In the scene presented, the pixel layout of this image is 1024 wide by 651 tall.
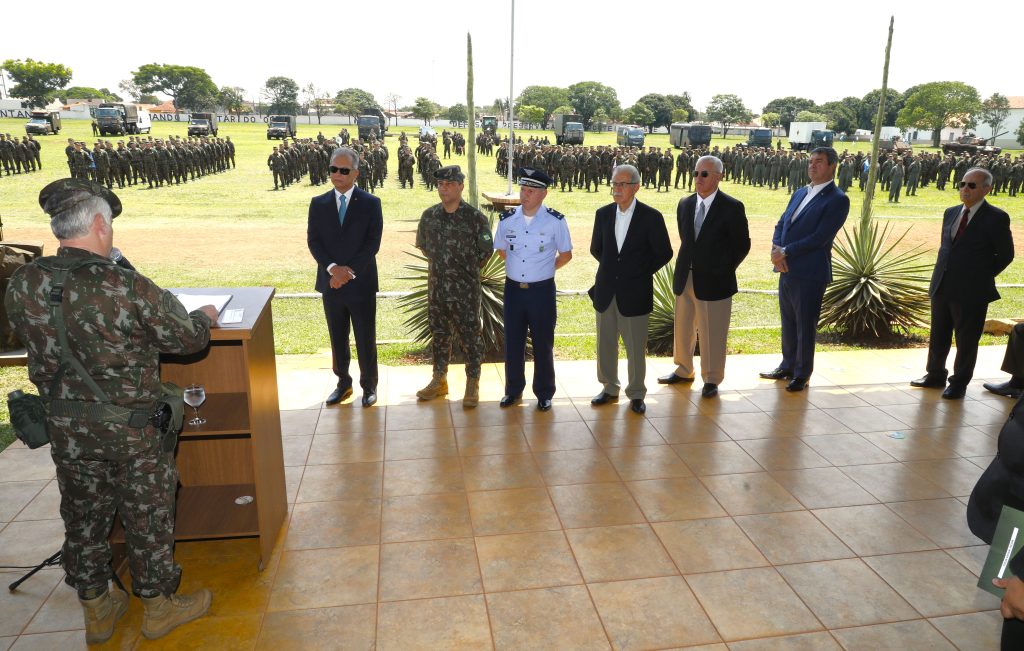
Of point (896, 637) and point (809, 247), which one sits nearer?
point (896, 637)

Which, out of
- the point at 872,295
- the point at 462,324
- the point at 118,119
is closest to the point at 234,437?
the point at 462,324

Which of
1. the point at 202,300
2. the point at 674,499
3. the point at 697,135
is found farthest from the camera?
the point at 697,135

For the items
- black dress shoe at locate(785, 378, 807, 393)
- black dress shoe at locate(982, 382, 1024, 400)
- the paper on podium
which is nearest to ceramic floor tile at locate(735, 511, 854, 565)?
black dress shoe at locate(785, 378, 807, 393)

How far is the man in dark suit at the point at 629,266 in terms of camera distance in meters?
4.57

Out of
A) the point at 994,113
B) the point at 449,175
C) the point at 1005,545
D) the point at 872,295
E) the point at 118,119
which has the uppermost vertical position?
the point at 994,113

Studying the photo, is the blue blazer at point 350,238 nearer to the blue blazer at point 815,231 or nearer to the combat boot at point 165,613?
the combat boot at point 165,613

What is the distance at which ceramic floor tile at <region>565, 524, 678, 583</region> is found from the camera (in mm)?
3012

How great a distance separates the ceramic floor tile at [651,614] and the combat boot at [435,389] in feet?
7.78

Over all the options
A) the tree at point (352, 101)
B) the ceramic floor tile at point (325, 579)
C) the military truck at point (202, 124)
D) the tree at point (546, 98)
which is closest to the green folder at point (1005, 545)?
the ceramic floor tile at point (325, 579)

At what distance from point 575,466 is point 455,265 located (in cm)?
159

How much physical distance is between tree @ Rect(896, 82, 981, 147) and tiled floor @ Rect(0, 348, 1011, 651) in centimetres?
6328

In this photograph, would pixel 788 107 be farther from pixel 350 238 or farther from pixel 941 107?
pixel 350 238

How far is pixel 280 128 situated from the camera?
137 feet

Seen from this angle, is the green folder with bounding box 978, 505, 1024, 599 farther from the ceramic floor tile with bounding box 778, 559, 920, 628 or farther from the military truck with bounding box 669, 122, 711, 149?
the military truck with bounding box 669, 122, 711, 149
